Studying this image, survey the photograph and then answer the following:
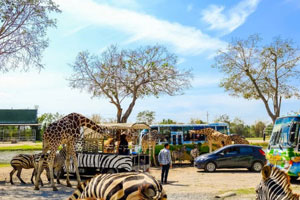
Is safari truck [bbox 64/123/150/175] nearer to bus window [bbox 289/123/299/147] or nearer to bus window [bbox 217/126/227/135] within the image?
bus window [bbox 289/123/299/147]

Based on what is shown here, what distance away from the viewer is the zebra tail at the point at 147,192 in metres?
3.44

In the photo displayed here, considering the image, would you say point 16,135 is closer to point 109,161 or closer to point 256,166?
point 109,161

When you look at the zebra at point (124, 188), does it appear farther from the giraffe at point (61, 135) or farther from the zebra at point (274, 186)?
the giraffe at point (61, 135)

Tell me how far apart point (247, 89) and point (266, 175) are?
107 ft

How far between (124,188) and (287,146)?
10786 millimetres

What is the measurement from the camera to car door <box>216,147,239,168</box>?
18500 mm

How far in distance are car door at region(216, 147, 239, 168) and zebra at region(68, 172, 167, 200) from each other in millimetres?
15414

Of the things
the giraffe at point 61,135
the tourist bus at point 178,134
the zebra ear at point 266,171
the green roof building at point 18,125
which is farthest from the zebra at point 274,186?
the green roof building at point 18,125

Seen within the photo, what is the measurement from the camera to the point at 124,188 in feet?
11.5

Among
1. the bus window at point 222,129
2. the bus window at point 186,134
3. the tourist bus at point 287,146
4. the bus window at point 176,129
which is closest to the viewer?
the tourist bus at point 287,146

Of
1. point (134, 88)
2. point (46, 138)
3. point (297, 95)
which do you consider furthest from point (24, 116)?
point (46, 138)

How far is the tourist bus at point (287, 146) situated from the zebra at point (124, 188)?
10118 millimetres

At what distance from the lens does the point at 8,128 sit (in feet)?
180

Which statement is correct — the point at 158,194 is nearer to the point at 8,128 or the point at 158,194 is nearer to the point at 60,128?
the point at 60,128
